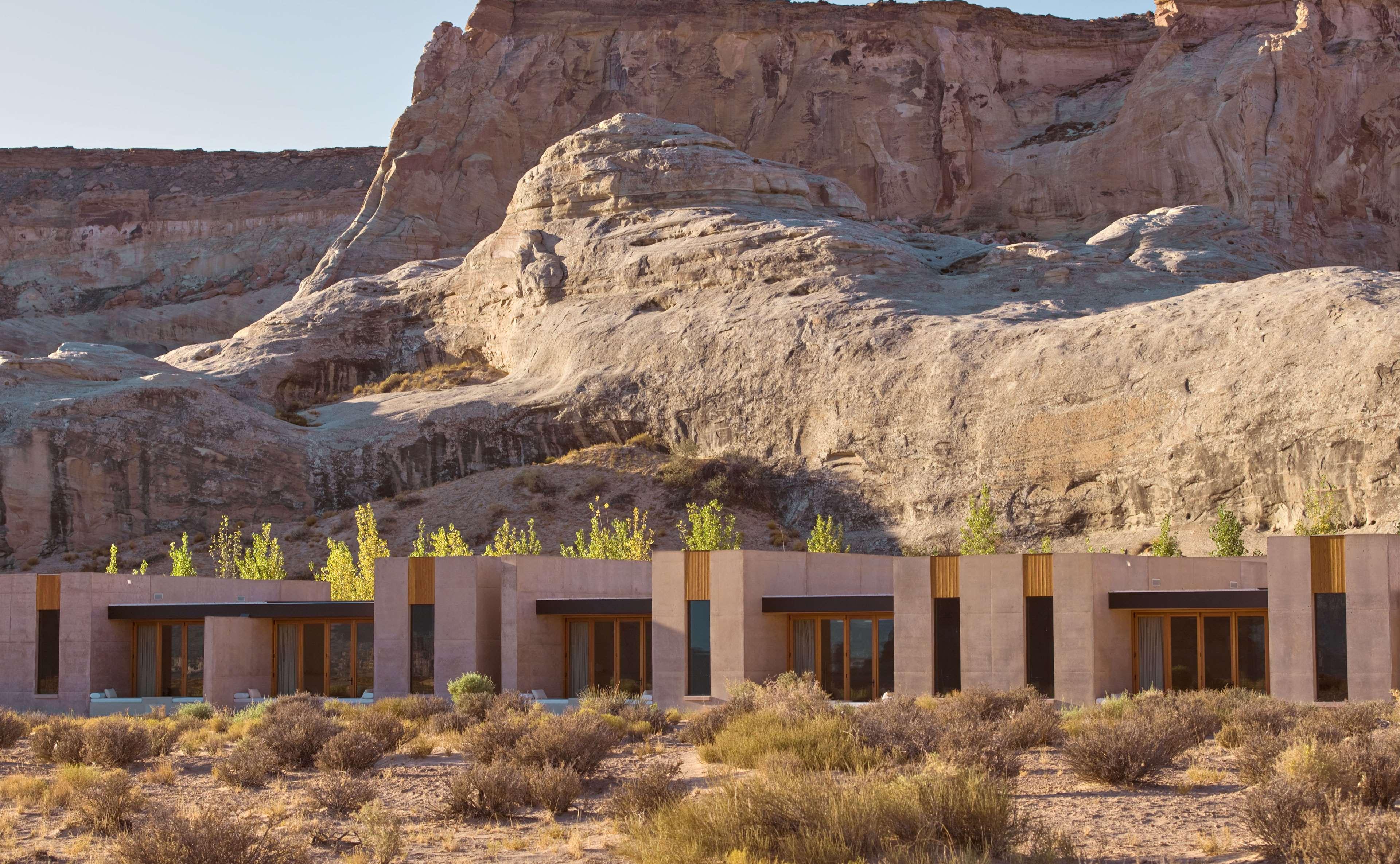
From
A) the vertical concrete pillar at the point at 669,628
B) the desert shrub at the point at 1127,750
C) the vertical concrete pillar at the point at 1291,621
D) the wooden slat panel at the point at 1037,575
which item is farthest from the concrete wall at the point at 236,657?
the vertical concrete pillar at the point at 1291,621

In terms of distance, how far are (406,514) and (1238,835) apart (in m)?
46.3

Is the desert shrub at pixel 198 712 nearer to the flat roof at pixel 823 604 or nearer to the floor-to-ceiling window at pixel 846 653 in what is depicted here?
the flat roof at pixel 823 604

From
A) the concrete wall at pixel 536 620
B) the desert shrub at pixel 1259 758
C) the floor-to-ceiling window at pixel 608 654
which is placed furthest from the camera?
the floor-to-ceiling window at pixel 608 654

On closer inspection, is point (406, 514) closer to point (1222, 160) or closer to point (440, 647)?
point (440, 647)

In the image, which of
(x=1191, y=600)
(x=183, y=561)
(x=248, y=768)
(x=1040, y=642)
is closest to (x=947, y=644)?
(x=1040, y=642)

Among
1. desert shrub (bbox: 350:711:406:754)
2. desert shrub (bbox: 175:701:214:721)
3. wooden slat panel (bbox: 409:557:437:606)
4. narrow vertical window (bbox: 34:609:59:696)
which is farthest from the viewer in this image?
narrow vertical window (bbox: 34:609:59:696)

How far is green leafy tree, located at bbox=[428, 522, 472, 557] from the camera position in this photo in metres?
48.3

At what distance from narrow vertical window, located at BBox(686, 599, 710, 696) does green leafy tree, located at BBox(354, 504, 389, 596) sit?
15.6m

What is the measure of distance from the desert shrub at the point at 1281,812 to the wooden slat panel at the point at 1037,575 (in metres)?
14.2

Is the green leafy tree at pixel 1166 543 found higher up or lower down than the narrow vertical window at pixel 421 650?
higher up

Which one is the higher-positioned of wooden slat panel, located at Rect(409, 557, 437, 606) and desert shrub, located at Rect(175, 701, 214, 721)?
wooden slat panel, located at Rect(409, 557, 437, 606)

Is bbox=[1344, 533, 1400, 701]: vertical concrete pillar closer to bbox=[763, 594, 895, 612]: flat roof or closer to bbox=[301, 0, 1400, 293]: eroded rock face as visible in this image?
bbox=[763, 594, 895, 612]: flat roof

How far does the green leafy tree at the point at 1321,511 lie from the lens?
141 ft

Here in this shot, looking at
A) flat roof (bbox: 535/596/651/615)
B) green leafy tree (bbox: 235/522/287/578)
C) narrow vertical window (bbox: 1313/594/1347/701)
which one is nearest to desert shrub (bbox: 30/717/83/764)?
flat roof (bbox: 535/596/651/615)
